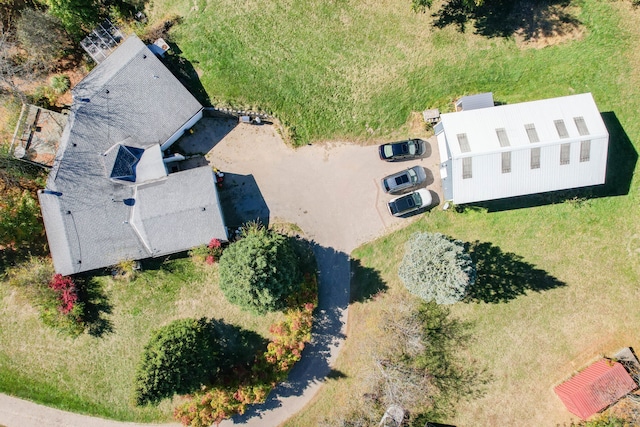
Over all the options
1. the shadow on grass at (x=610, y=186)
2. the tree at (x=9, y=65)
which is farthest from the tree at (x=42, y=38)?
the shadow on grass at (x=610, y=186)

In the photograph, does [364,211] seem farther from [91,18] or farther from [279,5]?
[91,18]

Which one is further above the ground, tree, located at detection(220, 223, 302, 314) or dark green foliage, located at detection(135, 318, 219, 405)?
tree, located at detection(220, 223, 302, 314)

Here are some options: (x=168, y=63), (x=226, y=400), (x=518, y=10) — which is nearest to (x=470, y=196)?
(x=518, y=10)

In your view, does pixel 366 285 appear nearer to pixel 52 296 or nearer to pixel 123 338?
pixel 123 338

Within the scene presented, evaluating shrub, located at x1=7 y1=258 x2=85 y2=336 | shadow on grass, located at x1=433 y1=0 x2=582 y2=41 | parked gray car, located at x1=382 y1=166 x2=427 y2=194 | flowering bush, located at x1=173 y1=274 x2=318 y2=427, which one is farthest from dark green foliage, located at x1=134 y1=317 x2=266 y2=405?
shadow on grass, located at x1=433 y1=0 x2=582 y2=41

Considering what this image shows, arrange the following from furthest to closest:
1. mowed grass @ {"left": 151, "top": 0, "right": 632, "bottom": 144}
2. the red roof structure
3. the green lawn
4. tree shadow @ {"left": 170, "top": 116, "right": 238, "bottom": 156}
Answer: tree shadow @ {"left": 170, "top": 116, "right": 238, "bottom": 156} < mowed grass @ {"left": 151, "top": 0, "right": 632, "bottom": 144} < the green lawn < the red roof structure

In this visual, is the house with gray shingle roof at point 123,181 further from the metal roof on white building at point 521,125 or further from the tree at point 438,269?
the metal roof on white building at point 521,125

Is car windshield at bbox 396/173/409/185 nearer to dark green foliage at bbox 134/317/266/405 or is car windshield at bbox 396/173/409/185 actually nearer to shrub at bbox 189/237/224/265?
shrub at bbox 189/237/224/265
